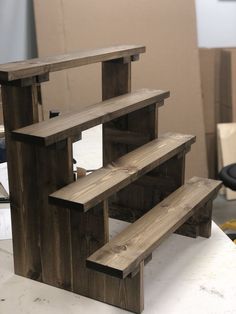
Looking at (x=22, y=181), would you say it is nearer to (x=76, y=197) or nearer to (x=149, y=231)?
(x=76, y=197)

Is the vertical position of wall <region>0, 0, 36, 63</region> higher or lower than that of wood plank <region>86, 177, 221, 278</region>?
higher

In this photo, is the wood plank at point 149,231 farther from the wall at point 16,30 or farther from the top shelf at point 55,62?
the wall at point 16,30

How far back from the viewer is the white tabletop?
3.72 ft

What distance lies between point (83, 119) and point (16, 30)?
2226 millimetres

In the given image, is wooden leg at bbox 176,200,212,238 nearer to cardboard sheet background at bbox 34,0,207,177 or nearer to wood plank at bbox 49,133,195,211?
wood plank at bbox 49,133,195,211

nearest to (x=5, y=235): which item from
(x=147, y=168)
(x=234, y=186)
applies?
(x=147, y=168)

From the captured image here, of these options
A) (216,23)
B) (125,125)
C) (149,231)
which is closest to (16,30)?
(216,23)

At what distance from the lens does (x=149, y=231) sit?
1174mm

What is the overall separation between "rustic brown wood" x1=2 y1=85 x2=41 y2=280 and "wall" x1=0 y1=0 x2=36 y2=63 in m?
2.20

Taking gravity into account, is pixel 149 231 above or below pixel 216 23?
below

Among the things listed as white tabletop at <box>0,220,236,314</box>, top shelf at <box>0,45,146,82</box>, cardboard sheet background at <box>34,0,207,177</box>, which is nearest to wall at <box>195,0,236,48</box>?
cardboard sheet background at <box>34,0,207,177</box>

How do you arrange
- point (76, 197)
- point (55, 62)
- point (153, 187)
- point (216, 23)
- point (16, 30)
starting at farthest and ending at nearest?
point (216, 23) → point (16, 30) → point (153, 187) → point (55, 62) → point (76, 197)

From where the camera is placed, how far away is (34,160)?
116 centimetres

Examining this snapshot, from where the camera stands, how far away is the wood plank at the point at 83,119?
42.1 inches
